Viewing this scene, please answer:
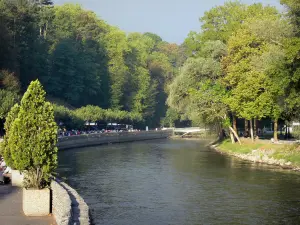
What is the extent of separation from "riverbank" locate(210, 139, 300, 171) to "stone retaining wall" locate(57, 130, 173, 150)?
86.4ft

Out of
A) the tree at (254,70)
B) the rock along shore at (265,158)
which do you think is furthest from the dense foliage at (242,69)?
the rock along shore at (265,158)

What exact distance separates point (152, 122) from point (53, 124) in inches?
5379

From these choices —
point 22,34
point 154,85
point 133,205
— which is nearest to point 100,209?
point 133,205

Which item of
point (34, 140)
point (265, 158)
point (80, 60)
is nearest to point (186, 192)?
point (34, 140)

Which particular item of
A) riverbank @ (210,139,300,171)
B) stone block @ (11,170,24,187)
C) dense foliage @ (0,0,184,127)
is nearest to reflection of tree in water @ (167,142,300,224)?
riverbank @ (210,139,300,171)

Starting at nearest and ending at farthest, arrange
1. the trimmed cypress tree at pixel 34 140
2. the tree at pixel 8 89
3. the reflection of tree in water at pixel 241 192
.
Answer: the trimmed cypress tree at pixel 34 140 < the reflection of tree in water at pixel 241 192 < the tree at pixel 8 89

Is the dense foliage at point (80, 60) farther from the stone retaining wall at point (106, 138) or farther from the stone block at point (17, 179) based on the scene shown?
the stone block at point (17, 179)

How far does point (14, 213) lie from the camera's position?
24531 millimetres

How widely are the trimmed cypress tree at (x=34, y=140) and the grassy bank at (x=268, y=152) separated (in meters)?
33.4

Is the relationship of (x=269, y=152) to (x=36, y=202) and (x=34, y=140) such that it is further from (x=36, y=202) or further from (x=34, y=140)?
(x=36, y=202)

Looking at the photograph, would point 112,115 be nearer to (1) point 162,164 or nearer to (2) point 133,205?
(1) point 162,164

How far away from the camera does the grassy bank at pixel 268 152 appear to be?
184ft

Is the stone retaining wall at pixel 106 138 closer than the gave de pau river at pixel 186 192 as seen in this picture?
No

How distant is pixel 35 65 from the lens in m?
114
